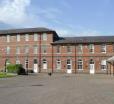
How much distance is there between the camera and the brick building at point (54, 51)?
68750 millimetres

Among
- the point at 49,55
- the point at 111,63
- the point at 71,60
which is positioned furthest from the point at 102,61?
the point at 49,55

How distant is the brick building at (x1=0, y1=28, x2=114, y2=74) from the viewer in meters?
68.8

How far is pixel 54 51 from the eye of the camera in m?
72.0

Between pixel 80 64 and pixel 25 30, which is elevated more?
pixel 25 30

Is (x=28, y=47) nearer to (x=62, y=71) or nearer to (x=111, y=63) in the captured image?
(x=62, y=71)

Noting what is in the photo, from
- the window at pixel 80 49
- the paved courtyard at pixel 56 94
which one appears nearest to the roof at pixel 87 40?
the window at pixel 80 49

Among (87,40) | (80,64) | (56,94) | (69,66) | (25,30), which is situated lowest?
(56,94)

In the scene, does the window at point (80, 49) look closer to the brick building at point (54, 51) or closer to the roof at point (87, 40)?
the brick building at point (54, 51)

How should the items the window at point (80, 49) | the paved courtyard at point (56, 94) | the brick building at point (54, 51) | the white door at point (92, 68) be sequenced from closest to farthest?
the paved courtyard at point (56, 94) → the white door at point (92, 68) → the brick building at point (54, 51) → the window at point (80, 49)

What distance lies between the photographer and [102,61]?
68.5 m

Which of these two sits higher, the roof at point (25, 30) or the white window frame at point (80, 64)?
the roof at point (25, 30)

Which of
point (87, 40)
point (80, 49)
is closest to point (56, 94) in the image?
point (80, 49)

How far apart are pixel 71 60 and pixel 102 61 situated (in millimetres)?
6831

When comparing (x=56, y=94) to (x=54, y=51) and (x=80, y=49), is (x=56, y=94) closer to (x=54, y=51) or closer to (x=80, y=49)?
(x=80, y=49)
